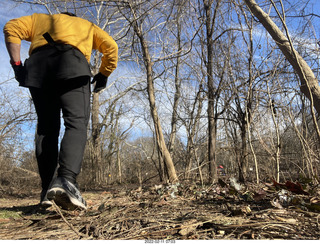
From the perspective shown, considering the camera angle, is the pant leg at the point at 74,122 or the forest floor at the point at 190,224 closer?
the forest floor at the point at 190,224

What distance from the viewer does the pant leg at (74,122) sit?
172cm

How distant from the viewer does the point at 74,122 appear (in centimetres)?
185

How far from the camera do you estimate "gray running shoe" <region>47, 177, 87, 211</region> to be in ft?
4.81

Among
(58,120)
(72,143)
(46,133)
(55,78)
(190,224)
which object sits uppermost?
(55,78)

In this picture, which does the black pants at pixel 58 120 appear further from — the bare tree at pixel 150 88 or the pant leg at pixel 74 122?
the bare tree at pixel 150 88

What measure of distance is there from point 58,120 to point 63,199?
80cm

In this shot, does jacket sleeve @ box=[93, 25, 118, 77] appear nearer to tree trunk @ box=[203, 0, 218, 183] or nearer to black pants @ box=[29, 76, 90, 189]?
black pants @ box=[29, 76, 90, 189]

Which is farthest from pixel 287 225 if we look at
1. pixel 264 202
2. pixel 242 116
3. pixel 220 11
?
pixel 220 11

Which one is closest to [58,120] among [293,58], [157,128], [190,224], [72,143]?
[72,143]

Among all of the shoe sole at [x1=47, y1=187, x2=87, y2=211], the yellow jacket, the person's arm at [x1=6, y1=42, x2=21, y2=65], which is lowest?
the shoe sole at [x1=47, y1=187, x2=87, y2=211]

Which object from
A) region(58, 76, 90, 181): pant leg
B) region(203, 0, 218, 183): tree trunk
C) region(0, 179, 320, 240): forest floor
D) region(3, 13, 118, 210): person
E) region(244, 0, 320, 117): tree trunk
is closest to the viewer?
region(0, 179, 320, 240): forest floor

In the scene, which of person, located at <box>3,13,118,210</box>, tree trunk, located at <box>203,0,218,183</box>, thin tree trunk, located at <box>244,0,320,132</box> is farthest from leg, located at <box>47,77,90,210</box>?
tree trunk, located at <box>203,0,218,183</box>

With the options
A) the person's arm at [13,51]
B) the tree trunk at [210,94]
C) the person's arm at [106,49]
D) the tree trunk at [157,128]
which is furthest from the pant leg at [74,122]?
the tree trunk at [210,94]

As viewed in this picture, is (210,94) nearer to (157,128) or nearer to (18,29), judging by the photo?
(157,128)
